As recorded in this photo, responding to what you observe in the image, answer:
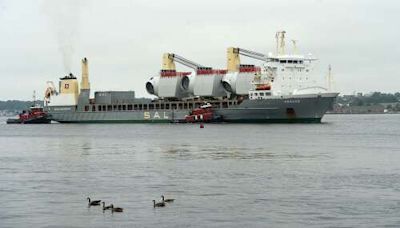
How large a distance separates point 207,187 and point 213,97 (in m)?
95.5

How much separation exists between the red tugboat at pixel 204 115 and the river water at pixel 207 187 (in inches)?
2353

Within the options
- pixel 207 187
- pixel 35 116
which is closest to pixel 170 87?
pixel 35 116

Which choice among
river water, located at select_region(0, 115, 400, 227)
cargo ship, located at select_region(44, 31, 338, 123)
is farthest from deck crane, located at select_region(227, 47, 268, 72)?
river water, located at select_region(0, 115, 400, 227)

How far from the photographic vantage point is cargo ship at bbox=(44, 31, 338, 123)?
386ft

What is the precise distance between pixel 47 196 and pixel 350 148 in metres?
37.4

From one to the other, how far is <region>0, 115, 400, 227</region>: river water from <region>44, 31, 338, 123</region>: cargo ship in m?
51.6

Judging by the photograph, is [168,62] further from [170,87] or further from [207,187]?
[207,187]

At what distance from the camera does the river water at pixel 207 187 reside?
29.5m

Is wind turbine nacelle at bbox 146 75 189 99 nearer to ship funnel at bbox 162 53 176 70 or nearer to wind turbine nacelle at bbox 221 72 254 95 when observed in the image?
ship funnel at bbox 162 53 176 70

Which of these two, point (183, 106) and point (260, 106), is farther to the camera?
point (183, 106)

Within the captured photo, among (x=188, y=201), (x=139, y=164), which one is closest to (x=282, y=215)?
(x=188, y=201)

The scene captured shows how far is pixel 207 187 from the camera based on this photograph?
38469 millimetres

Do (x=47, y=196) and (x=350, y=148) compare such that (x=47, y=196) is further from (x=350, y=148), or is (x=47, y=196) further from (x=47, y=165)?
(x=350, y=148)

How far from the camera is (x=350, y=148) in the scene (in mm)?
67188
